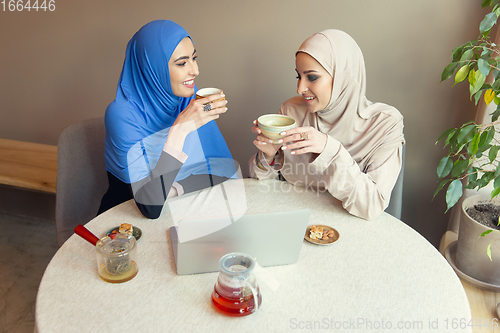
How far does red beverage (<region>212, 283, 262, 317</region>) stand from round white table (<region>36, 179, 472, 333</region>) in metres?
0.02

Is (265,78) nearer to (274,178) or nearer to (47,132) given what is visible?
(274,178)

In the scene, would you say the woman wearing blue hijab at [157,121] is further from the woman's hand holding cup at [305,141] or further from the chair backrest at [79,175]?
the woman's hand holding cup at [305,141]

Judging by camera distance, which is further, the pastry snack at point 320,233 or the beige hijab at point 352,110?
the beige hijab at point 352,110

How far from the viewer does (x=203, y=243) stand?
0.96m

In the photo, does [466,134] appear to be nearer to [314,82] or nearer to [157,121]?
[314,82]

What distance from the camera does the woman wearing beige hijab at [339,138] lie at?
135 centimetres

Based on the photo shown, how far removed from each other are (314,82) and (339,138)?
268 millimetres

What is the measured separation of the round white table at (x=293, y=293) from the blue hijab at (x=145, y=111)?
34cm

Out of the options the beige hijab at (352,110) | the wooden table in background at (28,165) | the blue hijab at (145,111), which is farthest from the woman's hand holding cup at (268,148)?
the wooden table in background at (28,165)

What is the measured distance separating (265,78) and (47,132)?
169 centimetres

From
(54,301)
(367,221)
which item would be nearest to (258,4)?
(367,221)

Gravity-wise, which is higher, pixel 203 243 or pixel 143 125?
pixel 143 125


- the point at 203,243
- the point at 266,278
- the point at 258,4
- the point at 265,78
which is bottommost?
the point at 266,278

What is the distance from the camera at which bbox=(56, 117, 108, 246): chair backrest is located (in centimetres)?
166
